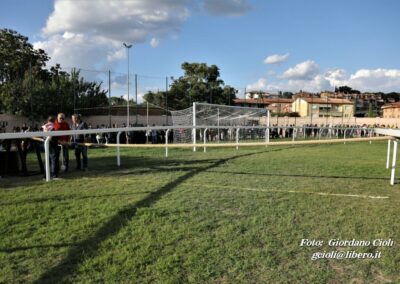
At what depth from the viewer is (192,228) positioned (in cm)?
448

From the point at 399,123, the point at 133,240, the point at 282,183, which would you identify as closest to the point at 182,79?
the point at 399,123

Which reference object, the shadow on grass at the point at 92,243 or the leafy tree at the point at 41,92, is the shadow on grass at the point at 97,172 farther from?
the leafy tree at the point at 41,92

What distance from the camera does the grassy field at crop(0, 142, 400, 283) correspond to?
3.40 meters

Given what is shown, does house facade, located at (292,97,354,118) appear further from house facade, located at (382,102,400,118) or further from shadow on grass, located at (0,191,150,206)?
shadow on grass, located at (0,191,150,206)

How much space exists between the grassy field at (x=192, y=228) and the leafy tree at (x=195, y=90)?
25706mm

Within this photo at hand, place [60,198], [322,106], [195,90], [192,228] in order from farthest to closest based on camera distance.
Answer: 1. [322,106]
2. [195,90]
3. [60,198]
4. [192,228]

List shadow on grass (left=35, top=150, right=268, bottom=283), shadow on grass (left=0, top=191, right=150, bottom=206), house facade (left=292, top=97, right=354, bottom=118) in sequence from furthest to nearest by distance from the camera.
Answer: house facade (left=292, top=97, right=354, bottom=118) < shadow on grass (left=0, top=191, right=150, bottom=206) < shadow on grass (left=35, top=150, right=268, bottom=283)

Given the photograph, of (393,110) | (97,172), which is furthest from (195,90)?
(393,110)

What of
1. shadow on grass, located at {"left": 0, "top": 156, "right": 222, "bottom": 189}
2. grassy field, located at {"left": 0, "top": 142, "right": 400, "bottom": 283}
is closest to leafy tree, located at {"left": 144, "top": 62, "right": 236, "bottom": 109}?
shadow on grass, located at {"left": 0, "top": 156, "right": 222, "bottom": 189}

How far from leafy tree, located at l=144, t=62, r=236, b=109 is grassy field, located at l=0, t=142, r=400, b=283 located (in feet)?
84.3

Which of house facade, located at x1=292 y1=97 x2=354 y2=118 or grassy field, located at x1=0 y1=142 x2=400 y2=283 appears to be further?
house facade, located at x1=292 y1=97 x2=354 y2=118

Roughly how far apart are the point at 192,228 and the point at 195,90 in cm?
4245

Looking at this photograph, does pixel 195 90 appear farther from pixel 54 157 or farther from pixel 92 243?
pixel 92 243

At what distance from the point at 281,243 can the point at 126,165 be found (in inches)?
285
